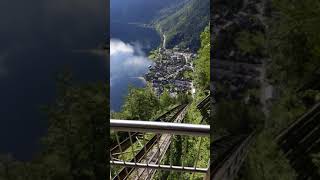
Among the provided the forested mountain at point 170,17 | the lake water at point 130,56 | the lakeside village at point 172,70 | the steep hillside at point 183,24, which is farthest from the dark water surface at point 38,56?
the lake water at point 130,56

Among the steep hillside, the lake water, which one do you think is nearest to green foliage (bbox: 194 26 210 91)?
the steep hillside

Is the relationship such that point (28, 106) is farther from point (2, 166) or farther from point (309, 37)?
point (309, 37)

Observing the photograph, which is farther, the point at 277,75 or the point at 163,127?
the point at 163,127

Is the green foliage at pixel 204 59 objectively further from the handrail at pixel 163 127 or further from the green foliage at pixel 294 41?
the green foliage at pixel 294 41

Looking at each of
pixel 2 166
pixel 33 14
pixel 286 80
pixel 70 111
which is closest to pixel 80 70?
pixel 70 111

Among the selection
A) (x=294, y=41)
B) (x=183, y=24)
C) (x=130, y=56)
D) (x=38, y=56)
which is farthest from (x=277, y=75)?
(x=130, y=56)

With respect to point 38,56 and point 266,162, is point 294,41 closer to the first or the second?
point 266,162
